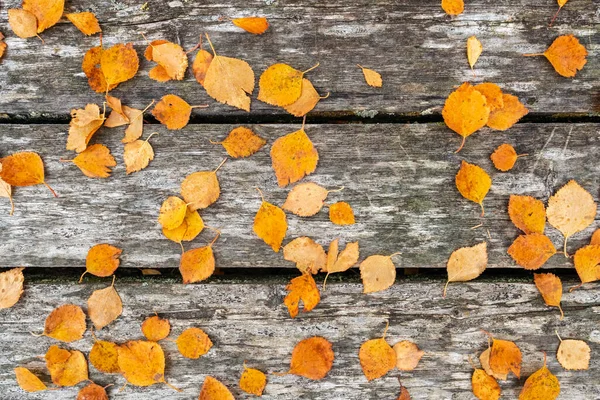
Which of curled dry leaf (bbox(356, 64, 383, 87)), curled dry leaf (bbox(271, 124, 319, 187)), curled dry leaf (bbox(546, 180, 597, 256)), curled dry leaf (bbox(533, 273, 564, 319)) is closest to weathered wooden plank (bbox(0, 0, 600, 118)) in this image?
curled dry leaf (bbox(356, 64, 383, 87))

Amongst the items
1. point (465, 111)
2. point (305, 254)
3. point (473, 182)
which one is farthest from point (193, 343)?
point (465, 111)

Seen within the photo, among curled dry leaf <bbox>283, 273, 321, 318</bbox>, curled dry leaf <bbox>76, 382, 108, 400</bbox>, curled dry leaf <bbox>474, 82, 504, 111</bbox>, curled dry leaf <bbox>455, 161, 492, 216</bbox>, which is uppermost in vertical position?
curled dry leaf <bbox>474, 82, 504, 111</bbox>

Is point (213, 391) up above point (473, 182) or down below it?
below

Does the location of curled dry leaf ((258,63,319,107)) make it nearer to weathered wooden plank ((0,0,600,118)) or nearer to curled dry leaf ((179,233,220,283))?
weathered wooden plank ((0,0,600,118))

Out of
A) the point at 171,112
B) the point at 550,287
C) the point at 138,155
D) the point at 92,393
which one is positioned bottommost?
the point at 92,393

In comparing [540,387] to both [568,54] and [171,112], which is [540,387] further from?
[171,112]

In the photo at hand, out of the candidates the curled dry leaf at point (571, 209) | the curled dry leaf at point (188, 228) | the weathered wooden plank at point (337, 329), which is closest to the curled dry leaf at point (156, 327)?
the weathered wooden plank at point (337, 329)
